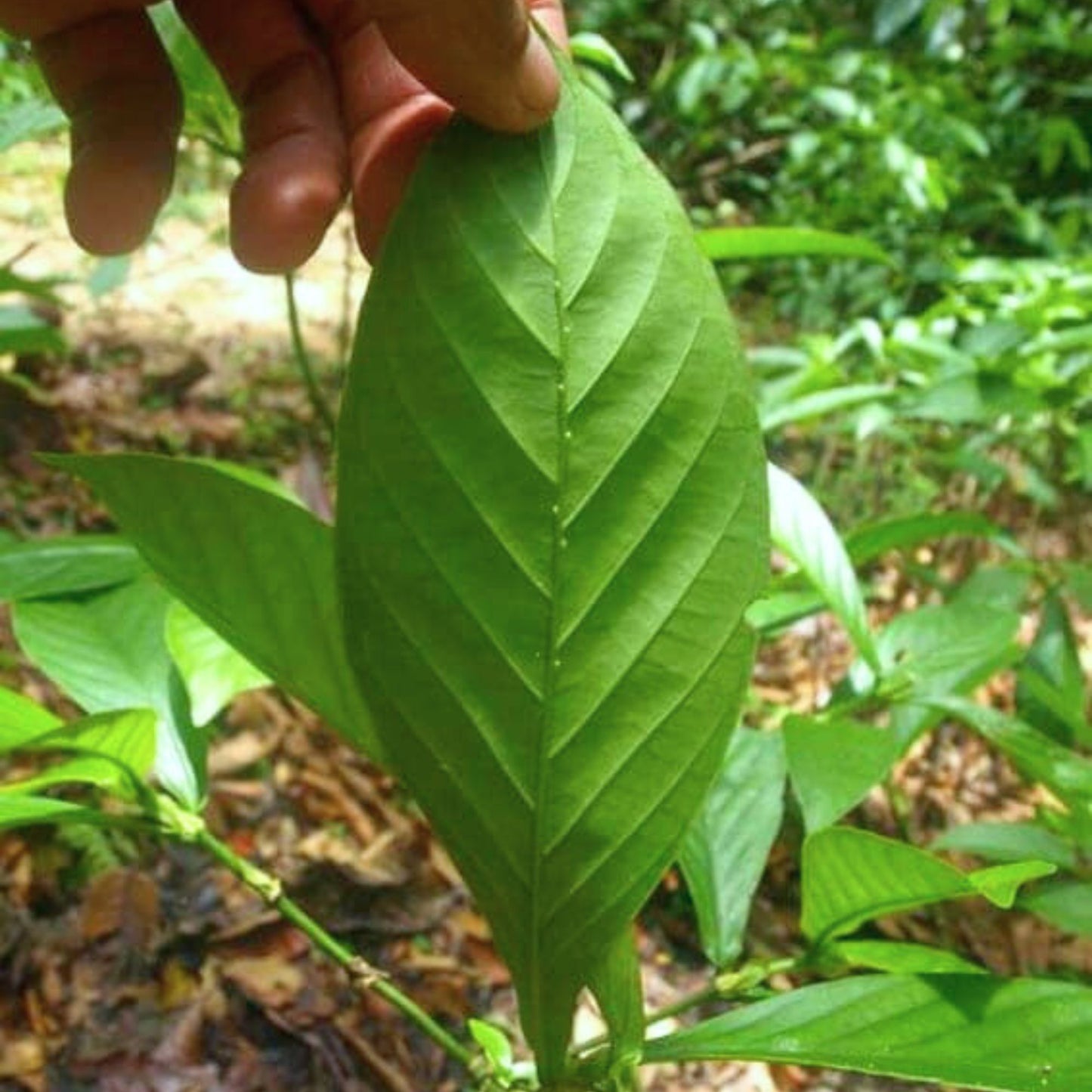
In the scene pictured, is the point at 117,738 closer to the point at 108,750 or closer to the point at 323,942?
the point at 108,750

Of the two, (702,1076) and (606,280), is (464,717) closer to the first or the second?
(606,280)

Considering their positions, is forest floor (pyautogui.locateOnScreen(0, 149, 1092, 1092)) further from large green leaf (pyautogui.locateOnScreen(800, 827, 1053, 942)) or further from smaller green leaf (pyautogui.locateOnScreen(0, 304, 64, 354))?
large green leaf (pyautogui.locateOnScreen(800, 827, 1053, 942))

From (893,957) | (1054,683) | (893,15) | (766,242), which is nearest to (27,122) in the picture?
(766,242)

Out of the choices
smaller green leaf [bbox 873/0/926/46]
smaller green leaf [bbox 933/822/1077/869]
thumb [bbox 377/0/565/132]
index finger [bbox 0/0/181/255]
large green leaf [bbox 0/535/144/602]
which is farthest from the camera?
smaller green leaf [bbox 873/0/926/46]

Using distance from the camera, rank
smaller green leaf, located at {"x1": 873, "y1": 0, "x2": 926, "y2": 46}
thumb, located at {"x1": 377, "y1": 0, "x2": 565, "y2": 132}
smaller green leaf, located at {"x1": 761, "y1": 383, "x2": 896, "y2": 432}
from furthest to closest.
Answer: smaller green leaf, located at {"x1": 873, "y1": 0, "x2": 926, "y2": 46}
smaller green leaf, located at {"x1": 761, "y1": 383, "x2": 896, "y2": 432}
thumb, located at {"x1": 377, "y1": 0, "x2": 565, "y2": 132}

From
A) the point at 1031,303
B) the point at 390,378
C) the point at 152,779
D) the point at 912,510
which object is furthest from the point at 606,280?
the point at 912,510

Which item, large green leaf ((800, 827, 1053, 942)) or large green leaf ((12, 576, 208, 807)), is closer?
large green leaf ((800, 827, 1053, 942))

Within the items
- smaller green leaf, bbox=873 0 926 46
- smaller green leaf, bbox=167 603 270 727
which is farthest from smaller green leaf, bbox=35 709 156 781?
smaller green leaf, bbox=873 0 926 46
